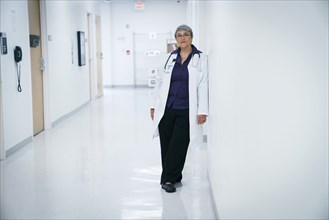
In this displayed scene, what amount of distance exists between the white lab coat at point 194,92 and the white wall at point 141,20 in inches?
397

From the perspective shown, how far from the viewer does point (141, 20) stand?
13992 millimetres

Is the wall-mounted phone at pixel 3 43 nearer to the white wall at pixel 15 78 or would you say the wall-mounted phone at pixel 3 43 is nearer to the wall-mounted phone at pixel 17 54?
the white wall at pixel 15 78

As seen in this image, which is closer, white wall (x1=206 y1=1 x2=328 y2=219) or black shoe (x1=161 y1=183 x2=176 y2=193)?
white wall (x1=206 y1=1 x2=328 y2=219)

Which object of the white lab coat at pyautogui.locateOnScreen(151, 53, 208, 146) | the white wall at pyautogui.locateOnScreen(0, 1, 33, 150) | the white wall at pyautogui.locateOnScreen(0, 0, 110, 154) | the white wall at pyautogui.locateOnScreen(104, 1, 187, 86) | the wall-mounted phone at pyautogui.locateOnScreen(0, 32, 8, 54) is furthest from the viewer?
the white wall at pyautogui.locateOnScreen(104, 1, 187, 86)

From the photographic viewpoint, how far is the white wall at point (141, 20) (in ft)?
45.5

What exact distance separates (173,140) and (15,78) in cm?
280

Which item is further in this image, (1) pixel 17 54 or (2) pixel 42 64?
(2) pixel 42 64

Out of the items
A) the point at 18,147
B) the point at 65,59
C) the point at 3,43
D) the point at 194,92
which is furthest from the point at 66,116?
the point at 194,92

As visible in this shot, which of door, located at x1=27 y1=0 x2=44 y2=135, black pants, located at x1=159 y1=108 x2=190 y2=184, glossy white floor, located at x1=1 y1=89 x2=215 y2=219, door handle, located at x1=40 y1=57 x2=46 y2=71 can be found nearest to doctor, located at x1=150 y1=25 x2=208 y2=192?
black pants, located at x1=159 y1=108 x2=190 y2=184

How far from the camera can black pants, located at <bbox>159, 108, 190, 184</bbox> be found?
407 cm

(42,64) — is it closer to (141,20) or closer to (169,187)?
(169,187)

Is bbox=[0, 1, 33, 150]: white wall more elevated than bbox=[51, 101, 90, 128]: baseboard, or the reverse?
bbox=[0, 1, 33, 150]: white wall

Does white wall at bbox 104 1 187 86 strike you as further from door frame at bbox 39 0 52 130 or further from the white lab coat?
the white lab coat

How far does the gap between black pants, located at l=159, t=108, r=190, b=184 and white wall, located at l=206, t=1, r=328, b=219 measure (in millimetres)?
1703
